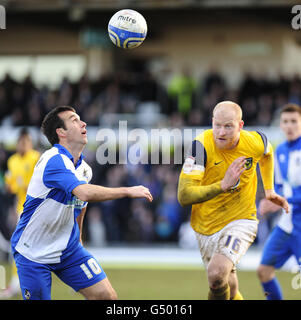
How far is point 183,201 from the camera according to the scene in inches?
248

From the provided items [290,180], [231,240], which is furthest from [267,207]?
[231,240]

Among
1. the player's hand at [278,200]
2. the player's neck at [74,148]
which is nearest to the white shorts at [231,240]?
the player's hand at [278,200]

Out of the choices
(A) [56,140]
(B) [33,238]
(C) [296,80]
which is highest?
(C) [296,80]

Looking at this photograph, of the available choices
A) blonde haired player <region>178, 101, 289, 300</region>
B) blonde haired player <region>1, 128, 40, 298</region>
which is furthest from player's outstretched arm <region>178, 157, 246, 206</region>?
blonde haired player <region>1, 128, 40, 298</region>

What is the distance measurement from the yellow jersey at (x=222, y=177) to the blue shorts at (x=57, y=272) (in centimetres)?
135

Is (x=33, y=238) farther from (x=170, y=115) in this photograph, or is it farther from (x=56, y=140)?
→ (x=170, y=115)

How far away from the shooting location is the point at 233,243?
657 cm

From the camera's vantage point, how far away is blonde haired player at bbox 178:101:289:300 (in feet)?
20.9

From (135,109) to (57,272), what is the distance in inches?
553

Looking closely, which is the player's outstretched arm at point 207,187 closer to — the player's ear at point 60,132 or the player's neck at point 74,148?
the player's neck at point 74,148

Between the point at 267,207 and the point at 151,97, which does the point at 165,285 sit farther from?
the point at 151,97

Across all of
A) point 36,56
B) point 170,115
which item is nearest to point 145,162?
point 170,115

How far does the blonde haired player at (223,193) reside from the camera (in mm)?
6371

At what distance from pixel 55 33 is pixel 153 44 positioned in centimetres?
412
